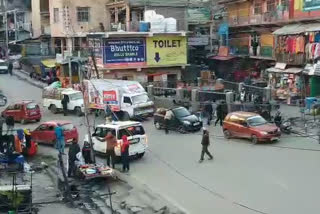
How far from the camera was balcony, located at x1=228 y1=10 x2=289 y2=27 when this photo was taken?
127 ft

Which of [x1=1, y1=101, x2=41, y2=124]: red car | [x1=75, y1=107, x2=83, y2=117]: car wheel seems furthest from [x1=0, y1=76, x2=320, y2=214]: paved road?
[x1=75, y1=107, x2=83, y2=117]: car wheel

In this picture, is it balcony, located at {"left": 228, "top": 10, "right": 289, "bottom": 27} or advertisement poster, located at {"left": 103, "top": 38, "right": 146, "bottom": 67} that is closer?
balcony, located at {"left": 228, "top": 10, "right": 289, "bottom": 27}

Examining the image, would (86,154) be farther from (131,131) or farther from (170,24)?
(170,24)

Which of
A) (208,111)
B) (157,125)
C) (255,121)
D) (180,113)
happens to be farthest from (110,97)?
(255,121)

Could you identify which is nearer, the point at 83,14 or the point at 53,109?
the point at 53,109

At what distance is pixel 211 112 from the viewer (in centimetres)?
3078

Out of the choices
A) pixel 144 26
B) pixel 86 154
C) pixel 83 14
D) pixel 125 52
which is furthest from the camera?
pixel 83 14

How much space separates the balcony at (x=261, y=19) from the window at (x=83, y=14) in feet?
44.3

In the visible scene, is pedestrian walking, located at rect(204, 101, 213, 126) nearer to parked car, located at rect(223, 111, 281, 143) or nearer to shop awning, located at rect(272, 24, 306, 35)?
parked car, located at rect(223, 111, 281, 143)

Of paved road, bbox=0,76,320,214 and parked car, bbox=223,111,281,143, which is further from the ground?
parked car, bbox=223,111,281,143

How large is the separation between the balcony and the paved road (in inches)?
584

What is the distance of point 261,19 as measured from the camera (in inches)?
1690

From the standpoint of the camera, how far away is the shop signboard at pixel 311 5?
110ft

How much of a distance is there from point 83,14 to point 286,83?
22.7m
